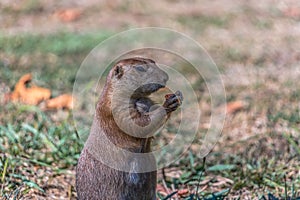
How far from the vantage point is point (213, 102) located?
6238 mm

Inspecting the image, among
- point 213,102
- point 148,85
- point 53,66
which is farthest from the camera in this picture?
point 53,66

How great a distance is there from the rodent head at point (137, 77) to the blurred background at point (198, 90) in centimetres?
89

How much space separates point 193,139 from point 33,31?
13.8ft

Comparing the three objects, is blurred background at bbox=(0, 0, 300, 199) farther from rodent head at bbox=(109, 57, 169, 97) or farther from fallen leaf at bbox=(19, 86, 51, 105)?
rodent head at bbox=(109, 57, 169, 97)

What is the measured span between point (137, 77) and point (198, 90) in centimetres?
330

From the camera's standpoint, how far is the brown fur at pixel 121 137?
3.33 meters

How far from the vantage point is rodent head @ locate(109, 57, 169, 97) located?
3299 mm

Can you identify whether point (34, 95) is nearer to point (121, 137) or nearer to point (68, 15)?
point (121, 137)

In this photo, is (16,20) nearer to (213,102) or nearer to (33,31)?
(33,31)

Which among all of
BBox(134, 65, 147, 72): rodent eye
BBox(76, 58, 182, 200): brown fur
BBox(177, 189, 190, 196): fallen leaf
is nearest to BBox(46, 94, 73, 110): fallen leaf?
Result: BBox(177, 189, 190, 196): fallen leaf

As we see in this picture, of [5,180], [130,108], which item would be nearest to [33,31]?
[5,180]

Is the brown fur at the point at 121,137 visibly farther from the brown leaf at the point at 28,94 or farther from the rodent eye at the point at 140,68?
the brown leaf at the point at 28,94

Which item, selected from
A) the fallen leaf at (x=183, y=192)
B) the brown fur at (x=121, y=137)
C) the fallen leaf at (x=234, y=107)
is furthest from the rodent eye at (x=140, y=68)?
the fallen leaf at (x=234, y=107)

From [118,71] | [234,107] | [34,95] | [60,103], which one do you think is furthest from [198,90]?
[118,71]
